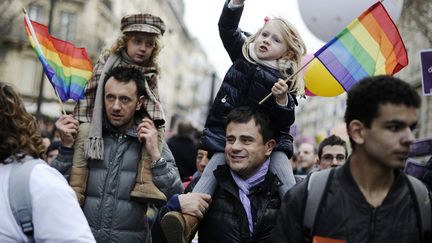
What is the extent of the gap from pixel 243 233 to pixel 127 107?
132 centimetres

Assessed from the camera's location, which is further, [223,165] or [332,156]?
[332,156]

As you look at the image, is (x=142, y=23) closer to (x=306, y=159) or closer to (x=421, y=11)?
(x=306, y=159)

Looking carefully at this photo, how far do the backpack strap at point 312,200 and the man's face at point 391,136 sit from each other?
26 centimetres

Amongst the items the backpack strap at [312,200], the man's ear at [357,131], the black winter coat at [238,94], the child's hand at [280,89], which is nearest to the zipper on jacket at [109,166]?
the black winter coat at [238,94]

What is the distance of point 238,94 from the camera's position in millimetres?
4418

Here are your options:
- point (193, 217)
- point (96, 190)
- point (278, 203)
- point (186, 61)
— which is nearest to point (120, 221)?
point (96, 190)

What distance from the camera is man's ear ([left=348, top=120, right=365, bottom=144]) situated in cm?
291

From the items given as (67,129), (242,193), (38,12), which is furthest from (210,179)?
(38,12)

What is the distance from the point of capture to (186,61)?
88.7 meters

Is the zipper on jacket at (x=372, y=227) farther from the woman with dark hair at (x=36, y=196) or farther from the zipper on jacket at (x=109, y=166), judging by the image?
the zipper on jacket at (x=109, y=166)

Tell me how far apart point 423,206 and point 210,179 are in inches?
62.5

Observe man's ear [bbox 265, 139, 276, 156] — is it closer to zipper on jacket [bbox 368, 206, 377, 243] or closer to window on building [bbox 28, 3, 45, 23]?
zipper on jacket [bbox 368, 206, 377, 243]

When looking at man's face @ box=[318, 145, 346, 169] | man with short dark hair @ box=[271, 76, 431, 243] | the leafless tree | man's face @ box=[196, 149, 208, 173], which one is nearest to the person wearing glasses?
man's face @ box=[318, 145, 346, 169]

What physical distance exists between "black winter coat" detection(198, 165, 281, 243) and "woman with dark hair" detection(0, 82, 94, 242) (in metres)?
1.19
